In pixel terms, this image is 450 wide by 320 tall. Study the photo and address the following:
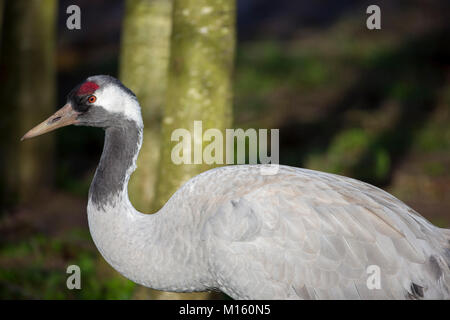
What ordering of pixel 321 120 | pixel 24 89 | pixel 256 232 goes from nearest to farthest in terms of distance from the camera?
pixel 256 232 < pixel 24 89 < pixel 321 120

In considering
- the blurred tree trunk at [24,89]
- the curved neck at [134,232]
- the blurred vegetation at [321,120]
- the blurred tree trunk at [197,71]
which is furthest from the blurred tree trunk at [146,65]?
the blurred tree trunk at [24,89]

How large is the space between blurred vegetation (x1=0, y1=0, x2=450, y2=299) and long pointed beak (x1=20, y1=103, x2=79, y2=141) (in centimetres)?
154

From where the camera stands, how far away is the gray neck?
148 inches

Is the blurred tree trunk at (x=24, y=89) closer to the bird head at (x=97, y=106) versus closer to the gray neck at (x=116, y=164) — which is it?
the bird head at (x=97, y=106)

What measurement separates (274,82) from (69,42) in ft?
20.7

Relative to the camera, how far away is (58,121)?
3.79 meters

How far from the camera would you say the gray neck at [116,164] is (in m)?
3.75

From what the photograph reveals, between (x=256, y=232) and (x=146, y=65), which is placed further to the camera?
(x=146, y=65)

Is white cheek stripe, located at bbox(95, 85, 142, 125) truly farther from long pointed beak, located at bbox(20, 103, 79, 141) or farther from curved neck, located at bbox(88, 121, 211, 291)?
long pointed beak, located at bbox(20, 103, 79, 141)

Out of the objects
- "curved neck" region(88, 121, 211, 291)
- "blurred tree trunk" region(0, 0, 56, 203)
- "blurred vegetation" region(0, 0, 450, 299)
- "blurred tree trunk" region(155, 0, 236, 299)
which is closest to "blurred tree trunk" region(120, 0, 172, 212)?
"blurred vegetation" region(0, 0, 450, 299)

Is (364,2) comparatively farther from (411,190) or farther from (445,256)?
(445,256)

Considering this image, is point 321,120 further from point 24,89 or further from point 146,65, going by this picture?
point 146,65

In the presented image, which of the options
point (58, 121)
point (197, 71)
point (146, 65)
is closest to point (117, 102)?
point (58, 121)

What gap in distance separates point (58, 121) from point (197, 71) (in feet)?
3.63
